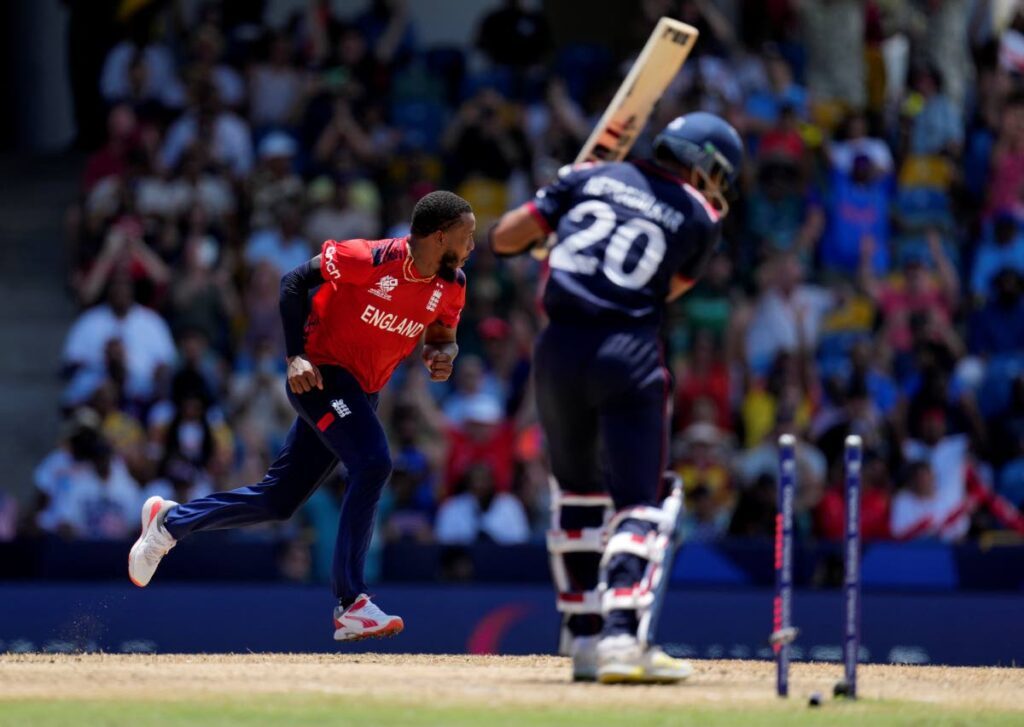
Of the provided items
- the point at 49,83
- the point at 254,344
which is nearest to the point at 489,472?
the point at 254,344

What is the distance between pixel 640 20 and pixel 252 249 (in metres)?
4.75

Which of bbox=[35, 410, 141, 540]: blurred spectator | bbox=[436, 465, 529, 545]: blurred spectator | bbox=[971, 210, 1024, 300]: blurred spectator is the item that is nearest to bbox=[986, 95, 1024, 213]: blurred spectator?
bbox=[971, 210, 1024, 300]: blurred spectator

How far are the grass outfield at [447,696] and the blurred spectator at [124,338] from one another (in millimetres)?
6226

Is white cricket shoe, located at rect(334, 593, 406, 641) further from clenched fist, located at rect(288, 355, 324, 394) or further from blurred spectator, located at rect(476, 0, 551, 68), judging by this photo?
blurred spectator, located at rect(476, 0, 551, 68)

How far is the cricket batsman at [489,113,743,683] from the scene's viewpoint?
332 inches

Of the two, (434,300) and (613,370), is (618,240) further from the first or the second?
(434,300)

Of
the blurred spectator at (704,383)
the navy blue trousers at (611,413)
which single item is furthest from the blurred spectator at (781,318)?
the navy blue trousers at (611,413)

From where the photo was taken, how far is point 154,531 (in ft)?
32.6

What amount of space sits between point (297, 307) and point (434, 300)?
0.64m

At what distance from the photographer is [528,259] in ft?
55.5

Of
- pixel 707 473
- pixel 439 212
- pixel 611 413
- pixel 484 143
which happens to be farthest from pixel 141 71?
pixel 611 413

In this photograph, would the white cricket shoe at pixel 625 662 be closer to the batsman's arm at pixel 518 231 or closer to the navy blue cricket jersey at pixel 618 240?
the navy blue cricket jersey at pixel 618 240

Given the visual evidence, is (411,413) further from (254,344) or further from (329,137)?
(329,137)

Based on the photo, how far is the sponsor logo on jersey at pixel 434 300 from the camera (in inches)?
373
